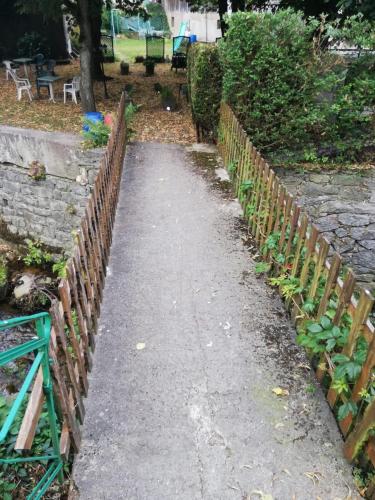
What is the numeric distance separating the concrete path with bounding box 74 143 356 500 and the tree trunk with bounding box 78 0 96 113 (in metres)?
6.87

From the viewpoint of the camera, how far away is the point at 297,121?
268 inches

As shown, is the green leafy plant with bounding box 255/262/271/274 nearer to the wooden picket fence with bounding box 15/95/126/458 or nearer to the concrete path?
the concrete path

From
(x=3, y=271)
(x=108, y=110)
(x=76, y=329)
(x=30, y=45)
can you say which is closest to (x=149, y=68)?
(x=30, y=45)

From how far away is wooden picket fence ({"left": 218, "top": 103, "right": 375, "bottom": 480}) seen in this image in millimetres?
2297

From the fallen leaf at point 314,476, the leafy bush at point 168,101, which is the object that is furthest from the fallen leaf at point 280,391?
the leafy bush at point 168,101

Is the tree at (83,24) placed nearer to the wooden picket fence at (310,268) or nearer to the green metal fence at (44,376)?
the wooden picket fence at (310,268)

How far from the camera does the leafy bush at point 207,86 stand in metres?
7.45

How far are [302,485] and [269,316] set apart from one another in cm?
149

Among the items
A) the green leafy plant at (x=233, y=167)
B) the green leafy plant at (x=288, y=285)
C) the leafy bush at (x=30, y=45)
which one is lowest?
the green leafy plant at (x=288, y=285)

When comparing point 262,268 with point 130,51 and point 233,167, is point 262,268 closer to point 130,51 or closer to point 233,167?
point 233,167

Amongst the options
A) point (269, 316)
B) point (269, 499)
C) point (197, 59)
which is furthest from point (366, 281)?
point (197, 59)

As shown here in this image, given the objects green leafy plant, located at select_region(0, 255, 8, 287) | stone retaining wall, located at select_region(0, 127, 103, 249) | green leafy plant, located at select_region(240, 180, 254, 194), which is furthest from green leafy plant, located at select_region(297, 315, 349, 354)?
green leafy plant, located at select_region(0, 255, 8, 287)

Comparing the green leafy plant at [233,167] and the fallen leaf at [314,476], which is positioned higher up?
the green leafy plant at [233,167]

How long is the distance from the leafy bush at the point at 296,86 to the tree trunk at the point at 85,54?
4335mm
